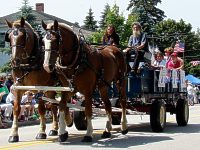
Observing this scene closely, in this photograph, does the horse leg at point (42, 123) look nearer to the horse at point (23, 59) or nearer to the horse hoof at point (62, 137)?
the horse at point (23, 59)

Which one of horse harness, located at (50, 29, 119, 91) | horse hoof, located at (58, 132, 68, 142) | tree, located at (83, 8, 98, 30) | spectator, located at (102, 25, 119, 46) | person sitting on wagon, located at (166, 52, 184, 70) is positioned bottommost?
horse hoof, located at (58, 132, 68, 142)

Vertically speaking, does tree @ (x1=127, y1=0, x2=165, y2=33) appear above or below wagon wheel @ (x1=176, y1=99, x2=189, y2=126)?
above

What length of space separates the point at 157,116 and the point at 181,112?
7.30 feet

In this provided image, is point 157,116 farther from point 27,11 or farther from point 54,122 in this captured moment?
point 27,11

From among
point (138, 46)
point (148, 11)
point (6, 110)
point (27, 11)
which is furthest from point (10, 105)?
point (148, 11)

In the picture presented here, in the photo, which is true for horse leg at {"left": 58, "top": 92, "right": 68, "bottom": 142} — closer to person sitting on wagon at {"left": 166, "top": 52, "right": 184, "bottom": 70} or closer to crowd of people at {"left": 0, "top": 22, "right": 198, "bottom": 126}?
crowd of people at {"left": 0, "top": 22, "right": 198, "bottom": 126}

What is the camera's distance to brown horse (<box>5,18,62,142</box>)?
1045 cm

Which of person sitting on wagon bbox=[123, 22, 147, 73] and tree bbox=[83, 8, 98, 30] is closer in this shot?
person sitting on wagon bbox=[123, 22, 147, 73]

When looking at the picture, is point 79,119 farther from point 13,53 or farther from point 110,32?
point 13,53

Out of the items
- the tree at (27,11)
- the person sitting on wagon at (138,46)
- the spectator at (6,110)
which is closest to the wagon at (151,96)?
the person sitting on wagon at (138,46)

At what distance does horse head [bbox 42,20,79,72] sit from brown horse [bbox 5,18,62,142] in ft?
1.93

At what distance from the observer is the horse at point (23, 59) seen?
34.3 feet

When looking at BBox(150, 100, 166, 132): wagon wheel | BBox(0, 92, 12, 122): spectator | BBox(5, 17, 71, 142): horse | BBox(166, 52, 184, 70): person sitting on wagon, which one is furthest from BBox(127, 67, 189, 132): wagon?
BBox(0, 92, 12, 122): spectator

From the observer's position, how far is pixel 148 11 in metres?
70.5
